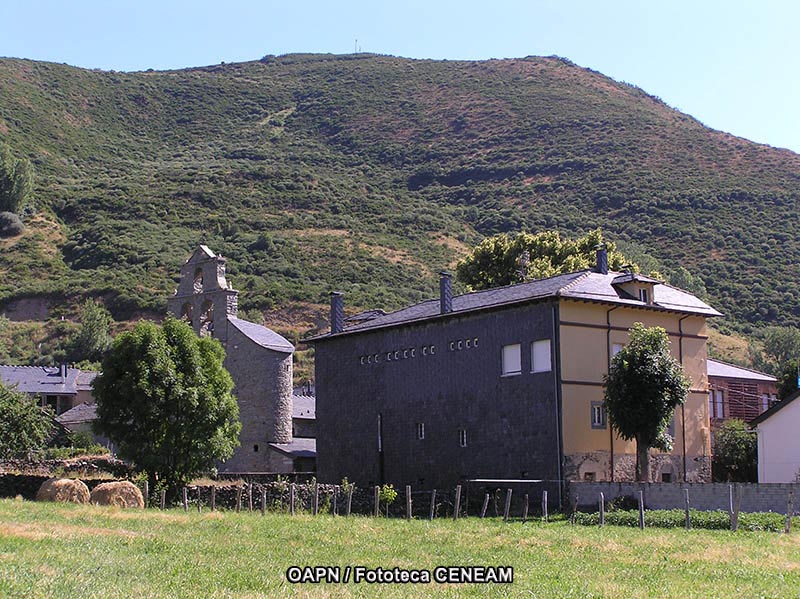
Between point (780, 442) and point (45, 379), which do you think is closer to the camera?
point (780, 442)

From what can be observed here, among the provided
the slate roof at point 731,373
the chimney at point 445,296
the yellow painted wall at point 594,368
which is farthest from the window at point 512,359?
the slate roof at point 731,373

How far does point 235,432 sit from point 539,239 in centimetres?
3109

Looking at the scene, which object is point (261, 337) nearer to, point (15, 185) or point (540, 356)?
point (540, 356)

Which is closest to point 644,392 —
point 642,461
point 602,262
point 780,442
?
point 642,461

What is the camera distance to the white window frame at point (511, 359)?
4522 cm

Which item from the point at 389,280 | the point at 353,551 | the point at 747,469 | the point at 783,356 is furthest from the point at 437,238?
the point at 353,551

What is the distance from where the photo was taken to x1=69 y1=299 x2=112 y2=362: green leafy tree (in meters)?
90.5

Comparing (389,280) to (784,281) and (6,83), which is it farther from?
(6,83)

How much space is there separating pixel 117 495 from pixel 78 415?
3994 centimetres

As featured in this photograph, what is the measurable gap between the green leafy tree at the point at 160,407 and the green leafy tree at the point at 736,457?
76.4 feet

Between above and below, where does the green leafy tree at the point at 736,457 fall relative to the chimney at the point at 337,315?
below

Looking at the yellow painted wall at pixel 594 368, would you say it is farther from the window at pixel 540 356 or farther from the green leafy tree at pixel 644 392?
the green leafy tree at pixel 644 392

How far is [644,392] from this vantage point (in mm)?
41469

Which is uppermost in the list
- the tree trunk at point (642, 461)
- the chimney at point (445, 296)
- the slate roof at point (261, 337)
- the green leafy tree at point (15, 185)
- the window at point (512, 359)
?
the green leafy tree at point (15, 185)
